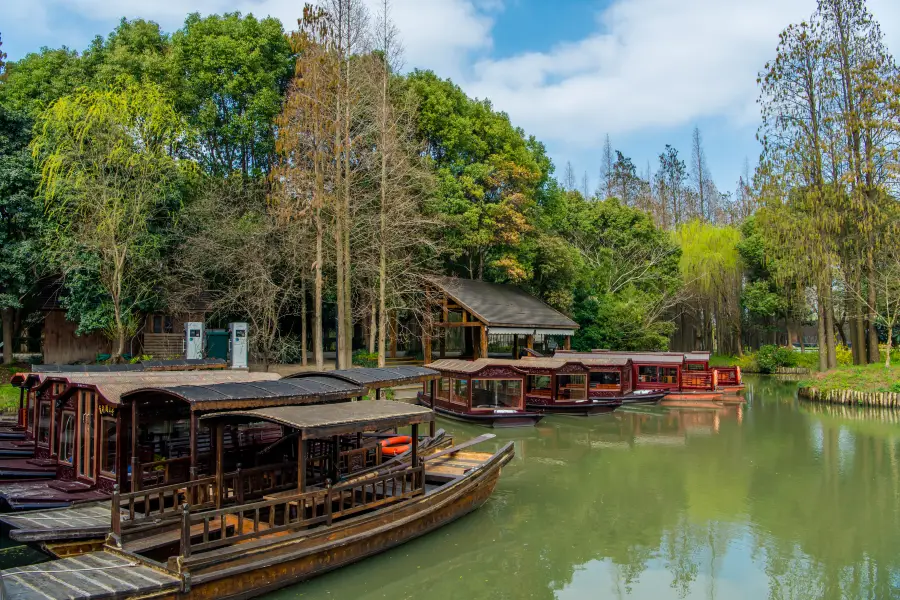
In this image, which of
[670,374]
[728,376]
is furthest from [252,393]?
[728,376]

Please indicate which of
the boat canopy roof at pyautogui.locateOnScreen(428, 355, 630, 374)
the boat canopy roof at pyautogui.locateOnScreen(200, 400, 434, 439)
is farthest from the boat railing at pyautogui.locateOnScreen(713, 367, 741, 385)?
the boat canopy roof at pyautogui.locateOnScreen(200, 400, 434, 439)

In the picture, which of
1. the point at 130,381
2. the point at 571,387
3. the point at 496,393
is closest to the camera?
the point at 130,381

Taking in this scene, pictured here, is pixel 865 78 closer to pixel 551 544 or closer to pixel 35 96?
pixel 551 544

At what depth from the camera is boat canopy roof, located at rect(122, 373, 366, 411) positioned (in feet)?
26.9

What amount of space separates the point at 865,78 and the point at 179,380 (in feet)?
100

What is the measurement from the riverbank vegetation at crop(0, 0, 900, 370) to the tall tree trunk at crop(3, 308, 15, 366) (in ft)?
0.44

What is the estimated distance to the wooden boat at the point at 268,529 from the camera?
6469 mm

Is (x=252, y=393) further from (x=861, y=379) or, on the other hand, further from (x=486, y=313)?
(x=861, y=379)

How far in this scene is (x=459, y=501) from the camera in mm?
10352

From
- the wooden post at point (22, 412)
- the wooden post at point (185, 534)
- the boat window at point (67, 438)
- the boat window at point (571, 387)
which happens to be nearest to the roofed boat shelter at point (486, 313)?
the boat window at point (571, 387)

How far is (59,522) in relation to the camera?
312 inches

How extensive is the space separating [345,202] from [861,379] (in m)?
22.2

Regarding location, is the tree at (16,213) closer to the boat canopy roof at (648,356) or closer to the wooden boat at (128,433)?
the wooden boat at (128,433)

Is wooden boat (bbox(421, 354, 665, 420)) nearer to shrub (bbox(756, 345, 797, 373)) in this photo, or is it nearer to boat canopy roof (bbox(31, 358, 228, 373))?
boat canopy roof (bbox(31, 358, 228, 373))
